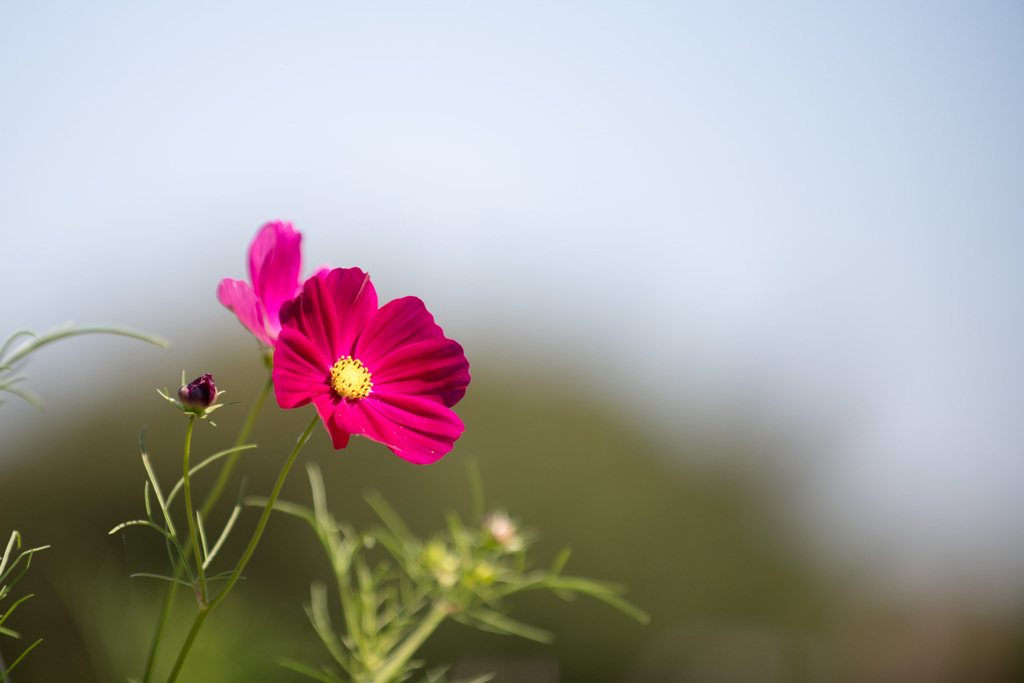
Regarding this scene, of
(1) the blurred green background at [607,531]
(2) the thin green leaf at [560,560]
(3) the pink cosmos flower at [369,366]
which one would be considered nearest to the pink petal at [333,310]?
(3) the pink cosmos flower at [369,366]

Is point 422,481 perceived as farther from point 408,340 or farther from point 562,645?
point 408,340

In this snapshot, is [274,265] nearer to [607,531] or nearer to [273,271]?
[273,271]

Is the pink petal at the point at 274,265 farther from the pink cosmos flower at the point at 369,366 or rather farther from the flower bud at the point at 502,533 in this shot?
the flower bud at the point at 502,533

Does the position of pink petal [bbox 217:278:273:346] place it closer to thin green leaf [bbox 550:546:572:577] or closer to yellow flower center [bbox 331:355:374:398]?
yellow flower center [bbox 331:355:374:398]

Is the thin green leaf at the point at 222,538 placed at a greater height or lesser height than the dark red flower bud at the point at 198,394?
lesser

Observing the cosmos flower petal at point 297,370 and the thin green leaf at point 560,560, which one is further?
the thin green leaf at point 560,560

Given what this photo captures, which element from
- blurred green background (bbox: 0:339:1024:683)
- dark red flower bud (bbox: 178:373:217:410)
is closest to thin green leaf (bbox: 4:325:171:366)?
dark red flower bud (bbox: 178:373:217:410)

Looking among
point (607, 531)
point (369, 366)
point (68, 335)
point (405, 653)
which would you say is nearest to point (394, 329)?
point (369, 366)
